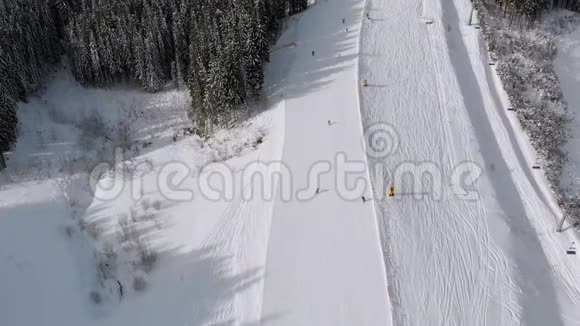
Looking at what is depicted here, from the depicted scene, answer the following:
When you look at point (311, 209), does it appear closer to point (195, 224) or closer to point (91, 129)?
point (195, 224)

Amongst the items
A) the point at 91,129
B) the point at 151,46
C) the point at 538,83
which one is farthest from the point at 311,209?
the point at 151,46

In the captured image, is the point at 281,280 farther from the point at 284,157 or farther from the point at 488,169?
the point at 488,169

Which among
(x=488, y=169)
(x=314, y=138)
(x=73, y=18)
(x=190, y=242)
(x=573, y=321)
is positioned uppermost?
(x=73, y=18)

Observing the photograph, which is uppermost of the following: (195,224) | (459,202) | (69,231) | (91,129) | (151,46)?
(151,46)

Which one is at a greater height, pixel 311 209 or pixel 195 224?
pixel 311 209

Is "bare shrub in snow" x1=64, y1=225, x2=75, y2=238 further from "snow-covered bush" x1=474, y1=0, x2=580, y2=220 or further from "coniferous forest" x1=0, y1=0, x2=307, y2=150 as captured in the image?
"snow-covered bush" x1=474, y1=0, x2=580, y2=220

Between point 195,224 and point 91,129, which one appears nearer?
point 195,224

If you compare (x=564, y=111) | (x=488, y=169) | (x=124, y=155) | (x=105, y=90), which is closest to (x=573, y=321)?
(x=488, y=169)
